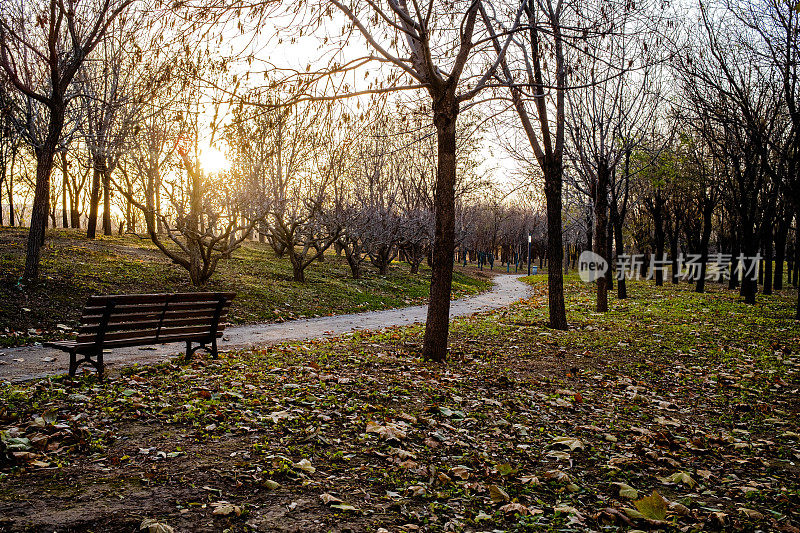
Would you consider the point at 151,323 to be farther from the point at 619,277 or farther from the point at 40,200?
the point at 619,277

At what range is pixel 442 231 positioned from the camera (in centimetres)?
845

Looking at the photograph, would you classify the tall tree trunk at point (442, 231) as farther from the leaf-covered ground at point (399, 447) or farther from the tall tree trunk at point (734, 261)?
the tall tree trunk at point (734, 261)

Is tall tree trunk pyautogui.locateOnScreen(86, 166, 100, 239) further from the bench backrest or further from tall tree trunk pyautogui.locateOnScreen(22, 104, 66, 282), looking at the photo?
the bench backrest

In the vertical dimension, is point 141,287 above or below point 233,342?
above

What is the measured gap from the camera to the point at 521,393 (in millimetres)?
7008

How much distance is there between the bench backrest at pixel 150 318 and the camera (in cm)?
664

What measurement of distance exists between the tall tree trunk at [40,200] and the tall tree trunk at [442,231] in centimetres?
998

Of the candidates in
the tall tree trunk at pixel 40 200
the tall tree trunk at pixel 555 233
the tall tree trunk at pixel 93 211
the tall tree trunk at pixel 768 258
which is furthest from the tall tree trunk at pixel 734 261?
the tall tree trunk at pixel 93 211

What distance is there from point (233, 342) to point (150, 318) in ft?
10.9

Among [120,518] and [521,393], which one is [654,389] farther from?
[120,518]

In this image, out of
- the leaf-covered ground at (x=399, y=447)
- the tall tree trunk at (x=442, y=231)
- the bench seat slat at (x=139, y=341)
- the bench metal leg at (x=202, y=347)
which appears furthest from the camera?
the tall tree trunk at (x=442, y=231)

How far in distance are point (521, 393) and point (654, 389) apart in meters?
2.27

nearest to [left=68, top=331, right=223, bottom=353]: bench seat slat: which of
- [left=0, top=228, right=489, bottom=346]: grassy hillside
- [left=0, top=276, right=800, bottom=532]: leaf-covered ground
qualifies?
[left=0, top=276, right=800, bottom=532]: leaf-covered ground

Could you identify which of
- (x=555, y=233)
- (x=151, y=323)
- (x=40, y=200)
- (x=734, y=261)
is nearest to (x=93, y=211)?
(x=40, y=200)
